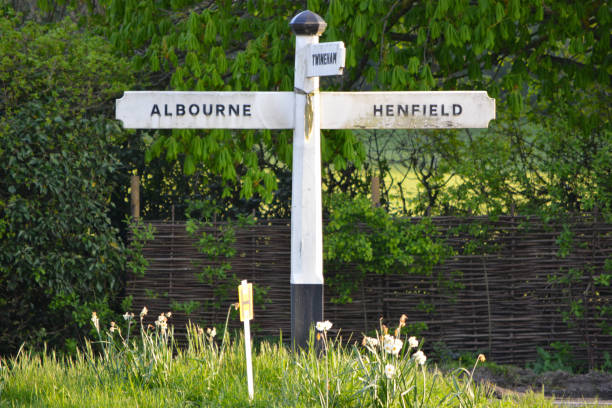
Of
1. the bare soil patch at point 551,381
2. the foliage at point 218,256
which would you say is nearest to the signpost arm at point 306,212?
the bare soil patch at point 551,381

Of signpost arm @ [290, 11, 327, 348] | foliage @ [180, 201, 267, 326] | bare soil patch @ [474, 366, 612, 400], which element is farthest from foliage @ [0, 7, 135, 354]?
bare soil patch @ [474, 366, 612, 400]

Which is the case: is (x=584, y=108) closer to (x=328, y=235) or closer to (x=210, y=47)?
(x=328, y=235)

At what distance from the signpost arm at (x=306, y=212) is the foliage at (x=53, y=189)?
3623mm

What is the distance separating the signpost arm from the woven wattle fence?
12.0 ft

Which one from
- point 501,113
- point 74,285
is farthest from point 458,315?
point 74,285

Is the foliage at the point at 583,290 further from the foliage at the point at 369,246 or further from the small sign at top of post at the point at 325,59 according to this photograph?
the small sign at top of post at the point at 325,59

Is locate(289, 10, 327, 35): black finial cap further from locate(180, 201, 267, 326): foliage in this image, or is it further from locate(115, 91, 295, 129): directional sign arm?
locate(180, 201, 267, 326): foliage

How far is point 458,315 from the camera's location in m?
8.94

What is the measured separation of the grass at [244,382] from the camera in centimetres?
447

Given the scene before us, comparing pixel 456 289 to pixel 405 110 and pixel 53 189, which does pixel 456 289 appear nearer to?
pixel 405 110

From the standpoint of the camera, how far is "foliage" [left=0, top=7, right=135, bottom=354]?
7895 mm

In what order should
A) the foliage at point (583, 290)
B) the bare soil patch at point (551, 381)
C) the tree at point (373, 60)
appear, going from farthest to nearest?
the foliage at point (583, 290), the tree at point (373, 60), the bare soil patch at point (551, 381)

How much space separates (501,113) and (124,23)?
178 inches

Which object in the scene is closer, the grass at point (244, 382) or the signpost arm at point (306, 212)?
the grass at point (244, 382)
